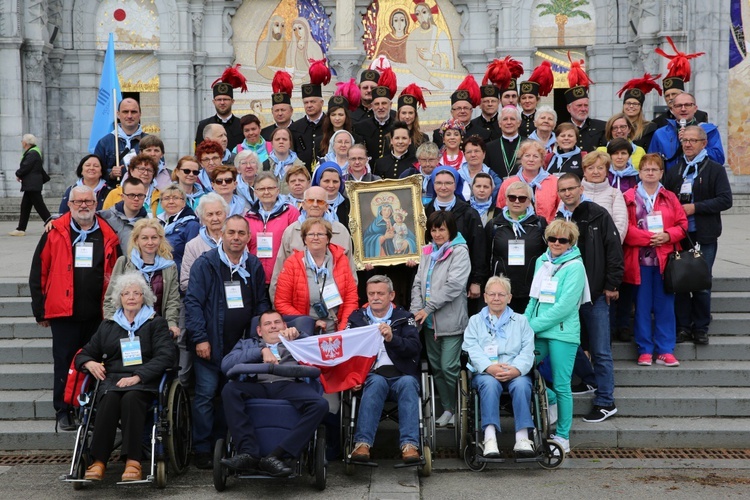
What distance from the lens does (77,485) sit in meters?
6.51

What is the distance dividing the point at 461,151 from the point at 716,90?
37.6 ft

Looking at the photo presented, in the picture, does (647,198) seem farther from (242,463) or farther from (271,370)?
(242,463)

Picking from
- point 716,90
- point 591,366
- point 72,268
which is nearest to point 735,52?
point 716,90

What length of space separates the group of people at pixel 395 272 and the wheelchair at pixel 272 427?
13 centimetres

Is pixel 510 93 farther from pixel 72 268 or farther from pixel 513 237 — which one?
pixel 72 268

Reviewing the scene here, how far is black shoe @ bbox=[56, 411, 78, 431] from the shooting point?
756 cm

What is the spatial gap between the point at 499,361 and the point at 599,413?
51.8 inches

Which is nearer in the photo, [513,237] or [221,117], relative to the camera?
[513,237]

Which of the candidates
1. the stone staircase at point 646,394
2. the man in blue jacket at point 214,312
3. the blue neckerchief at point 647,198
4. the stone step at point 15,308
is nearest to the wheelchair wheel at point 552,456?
the stone staircase at point 646,394

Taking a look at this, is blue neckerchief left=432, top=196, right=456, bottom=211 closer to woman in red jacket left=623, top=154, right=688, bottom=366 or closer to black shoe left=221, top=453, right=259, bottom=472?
woman in red jacket left=623, top=154, right=688, bottom=366

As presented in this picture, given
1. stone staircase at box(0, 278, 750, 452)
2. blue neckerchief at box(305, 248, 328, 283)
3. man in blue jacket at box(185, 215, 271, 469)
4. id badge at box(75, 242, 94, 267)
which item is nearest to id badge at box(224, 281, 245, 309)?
man in blue jacket at box(185, 215, 271, 469)

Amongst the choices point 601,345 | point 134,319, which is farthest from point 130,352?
point 601,345

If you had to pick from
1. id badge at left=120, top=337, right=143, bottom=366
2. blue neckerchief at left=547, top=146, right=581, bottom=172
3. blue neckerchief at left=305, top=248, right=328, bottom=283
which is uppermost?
blue neckerchief at left=547, top=146, right=581, bottom=172

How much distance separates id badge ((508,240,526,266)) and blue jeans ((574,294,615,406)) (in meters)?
0.69
